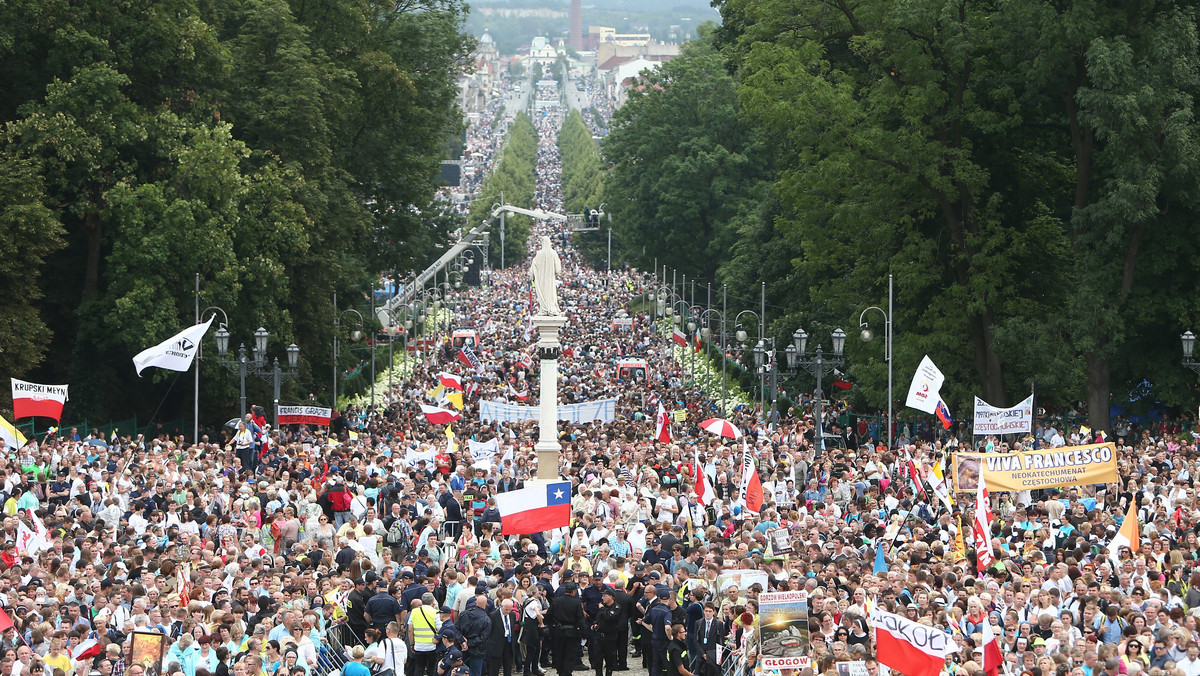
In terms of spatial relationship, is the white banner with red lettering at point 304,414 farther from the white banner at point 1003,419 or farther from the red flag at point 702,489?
the white banner at point 1003,419

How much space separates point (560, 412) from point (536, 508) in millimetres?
24471

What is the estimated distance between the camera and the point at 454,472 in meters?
32.8

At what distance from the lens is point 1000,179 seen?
41969 mm

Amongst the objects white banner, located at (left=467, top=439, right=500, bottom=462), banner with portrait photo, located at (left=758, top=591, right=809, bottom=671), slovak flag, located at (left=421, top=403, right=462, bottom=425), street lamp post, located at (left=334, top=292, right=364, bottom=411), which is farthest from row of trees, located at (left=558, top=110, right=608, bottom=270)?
banner with portrait photo, located at (left=758, top=591, right=809, bottom=671)

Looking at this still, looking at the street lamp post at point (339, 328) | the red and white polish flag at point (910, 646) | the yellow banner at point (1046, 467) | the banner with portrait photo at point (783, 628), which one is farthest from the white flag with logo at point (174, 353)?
the red and white polish flag at point (910, 646)

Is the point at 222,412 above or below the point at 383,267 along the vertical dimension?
below

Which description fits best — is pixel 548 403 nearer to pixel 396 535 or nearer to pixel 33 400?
pixel 396 535

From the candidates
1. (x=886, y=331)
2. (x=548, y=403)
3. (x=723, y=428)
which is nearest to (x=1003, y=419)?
(x=723, y=428)

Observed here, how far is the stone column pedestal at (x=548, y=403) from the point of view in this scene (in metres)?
32.4

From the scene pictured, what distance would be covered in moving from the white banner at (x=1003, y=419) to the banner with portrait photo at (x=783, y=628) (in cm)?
1600

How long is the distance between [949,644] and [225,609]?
24.9ft

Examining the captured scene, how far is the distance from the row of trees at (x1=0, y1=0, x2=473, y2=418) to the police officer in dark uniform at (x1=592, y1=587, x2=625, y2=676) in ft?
77.2

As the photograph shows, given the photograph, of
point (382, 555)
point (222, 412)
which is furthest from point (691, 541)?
point (222, 412)

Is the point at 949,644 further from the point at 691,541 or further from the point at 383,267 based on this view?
the point at 383,267
